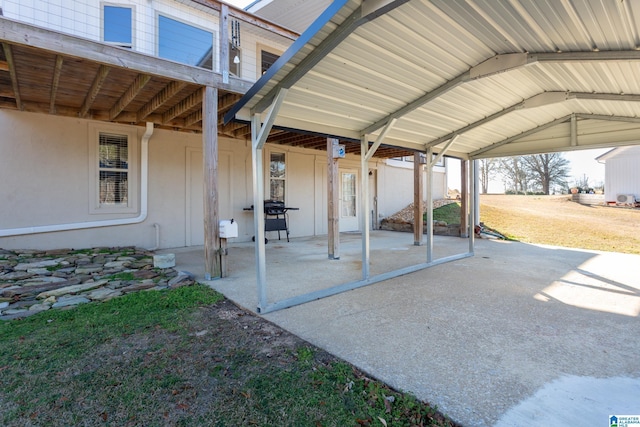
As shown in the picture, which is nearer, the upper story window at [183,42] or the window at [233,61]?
the upper story window at [183,42]

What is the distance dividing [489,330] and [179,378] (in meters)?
2.47

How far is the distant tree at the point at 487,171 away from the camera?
27.0 m

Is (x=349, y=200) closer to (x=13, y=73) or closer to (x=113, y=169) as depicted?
(x=113, y=169)

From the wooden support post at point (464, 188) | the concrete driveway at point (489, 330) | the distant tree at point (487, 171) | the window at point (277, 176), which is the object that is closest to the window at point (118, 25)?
the concrete driveway at point (489, 330)

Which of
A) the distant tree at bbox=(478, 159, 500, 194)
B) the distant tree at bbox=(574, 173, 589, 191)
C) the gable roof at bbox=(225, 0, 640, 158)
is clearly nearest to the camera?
the gable roof at bbox=(225, 0, 640, 158)

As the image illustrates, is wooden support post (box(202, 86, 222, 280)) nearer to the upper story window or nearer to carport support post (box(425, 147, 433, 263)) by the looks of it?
the upper story window

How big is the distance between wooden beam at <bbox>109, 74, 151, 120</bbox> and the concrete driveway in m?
2.74

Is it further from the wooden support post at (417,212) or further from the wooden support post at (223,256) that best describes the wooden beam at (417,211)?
the wooden support post at (223,256)

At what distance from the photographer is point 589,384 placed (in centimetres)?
191

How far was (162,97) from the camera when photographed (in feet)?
16.5

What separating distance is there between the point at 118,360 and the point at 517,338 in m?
3.05

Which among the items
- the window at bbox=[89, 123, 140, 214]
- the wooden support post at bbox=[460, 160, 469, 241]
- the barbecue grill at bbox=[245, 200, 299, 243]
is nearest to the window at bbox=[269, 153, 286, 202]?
the barbecue grill at bbox=[245, 200, 299, 243]

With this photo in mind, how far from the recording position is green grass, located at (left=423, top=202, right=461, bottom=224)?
10.5 metres

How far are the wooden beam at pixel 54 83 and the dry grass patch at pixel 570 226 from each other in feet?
32.3
